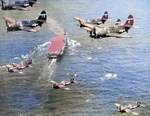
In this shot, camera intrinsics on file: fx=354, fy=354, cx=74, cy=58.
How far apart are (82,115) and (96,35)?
49.0 metres

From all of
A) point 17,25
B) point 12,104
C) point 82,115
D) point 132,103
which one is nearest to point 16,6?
point 17,25

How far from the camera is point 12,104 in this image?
198500mm

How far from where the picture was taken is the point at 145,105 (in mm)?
196625

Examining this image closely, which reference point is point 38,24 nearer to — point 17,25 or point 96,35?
point 17,25

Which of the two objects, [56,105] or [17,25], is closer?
[17,25]

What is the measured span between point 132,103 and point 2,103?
240 feet

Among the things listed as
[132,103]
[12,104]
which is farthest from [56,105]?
[132,103]

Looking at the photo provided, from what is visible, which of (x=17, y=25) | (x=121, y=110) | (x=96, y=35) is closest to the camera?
(x=96, y=35)

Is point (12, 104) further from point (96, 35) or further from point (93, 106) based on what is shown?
point (96, 35)

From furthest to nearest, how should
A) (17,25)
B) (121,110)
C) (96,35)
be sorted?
(121,110)
(17,25)
(96,35)

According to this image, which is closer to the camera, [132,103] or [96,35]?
[96,35]

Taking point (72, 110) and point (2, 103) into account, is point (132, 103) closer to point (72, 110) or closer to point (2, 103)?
point (72, 110)

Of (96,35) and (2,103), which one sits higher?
(96,35)

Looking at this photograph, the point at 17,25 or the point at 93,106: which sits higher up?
the point at 17,25
